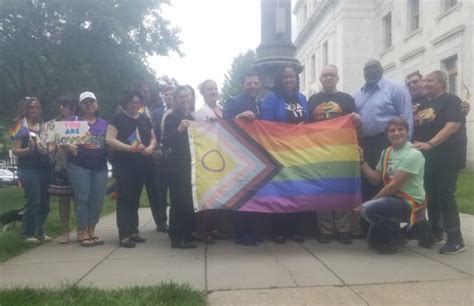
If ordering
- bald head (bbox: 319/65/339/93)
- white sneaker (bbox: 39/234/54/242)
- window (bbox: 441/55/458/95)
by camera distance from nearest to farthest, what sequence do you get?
Result: bald head (bbox: 319/65/339/93)
white sneaker (bbox: 39/234/54/242)
window (bbox: 441/55/458/95)

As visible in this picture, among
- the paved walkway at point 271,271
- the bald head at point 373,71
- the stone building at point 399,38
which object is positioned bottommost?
the paved walkway at point 271,271

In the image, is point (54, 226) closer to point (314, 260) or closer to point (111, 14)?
point (314, 260)

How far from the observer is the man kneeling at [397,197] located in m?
5.44

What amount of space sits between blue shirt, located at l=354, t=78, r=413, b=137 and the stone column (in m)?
1.23

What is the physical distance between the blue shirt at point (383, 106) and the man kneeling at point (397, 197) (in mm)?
378

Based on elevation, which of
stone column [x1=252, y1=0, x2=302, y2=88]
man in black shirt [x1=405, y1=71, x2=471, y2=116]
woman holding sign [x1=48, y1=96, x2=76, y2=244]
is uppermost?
stone column [x1=252, y1=0, x2=302, y2=88]

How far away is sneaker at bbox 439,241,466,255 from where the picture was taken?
539cm

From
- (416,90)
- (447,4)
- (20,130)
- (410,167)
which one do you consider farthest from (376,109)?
(447,4)

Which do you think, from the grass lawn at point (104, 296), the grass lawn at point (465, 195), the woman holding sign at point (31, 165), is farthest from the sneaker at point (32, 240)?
the grass lawn at point (465, 195)

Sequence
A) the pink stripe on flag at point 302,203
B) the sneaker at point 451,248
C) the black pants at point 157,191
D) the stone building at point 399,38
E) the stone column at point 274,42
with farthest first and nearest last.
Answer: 1. the stone building at point 399,38
2. the stone column at point 274,42
3. the black pants at point 157,191
4. the pink stripe on flag at point 302,203
5. the sneaker at point 451,248

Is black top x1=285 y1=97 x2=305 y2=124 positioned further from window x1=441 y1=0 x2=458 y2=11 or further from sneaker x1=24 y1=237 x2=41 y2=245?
window x1=441 y1=0 x2=458 y2=11

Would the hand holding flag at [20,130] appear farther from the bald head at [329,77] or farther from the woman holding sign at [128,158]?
the bald head at [329,77]

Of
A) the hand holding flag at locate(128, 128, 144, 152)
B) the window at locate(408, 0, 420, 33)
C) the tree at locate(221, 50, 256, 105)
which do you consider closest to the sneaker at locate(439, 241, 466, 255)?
the hand holding flag at locate(128, 128, 144, 152)

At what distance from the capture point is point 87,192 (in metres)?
6.17
